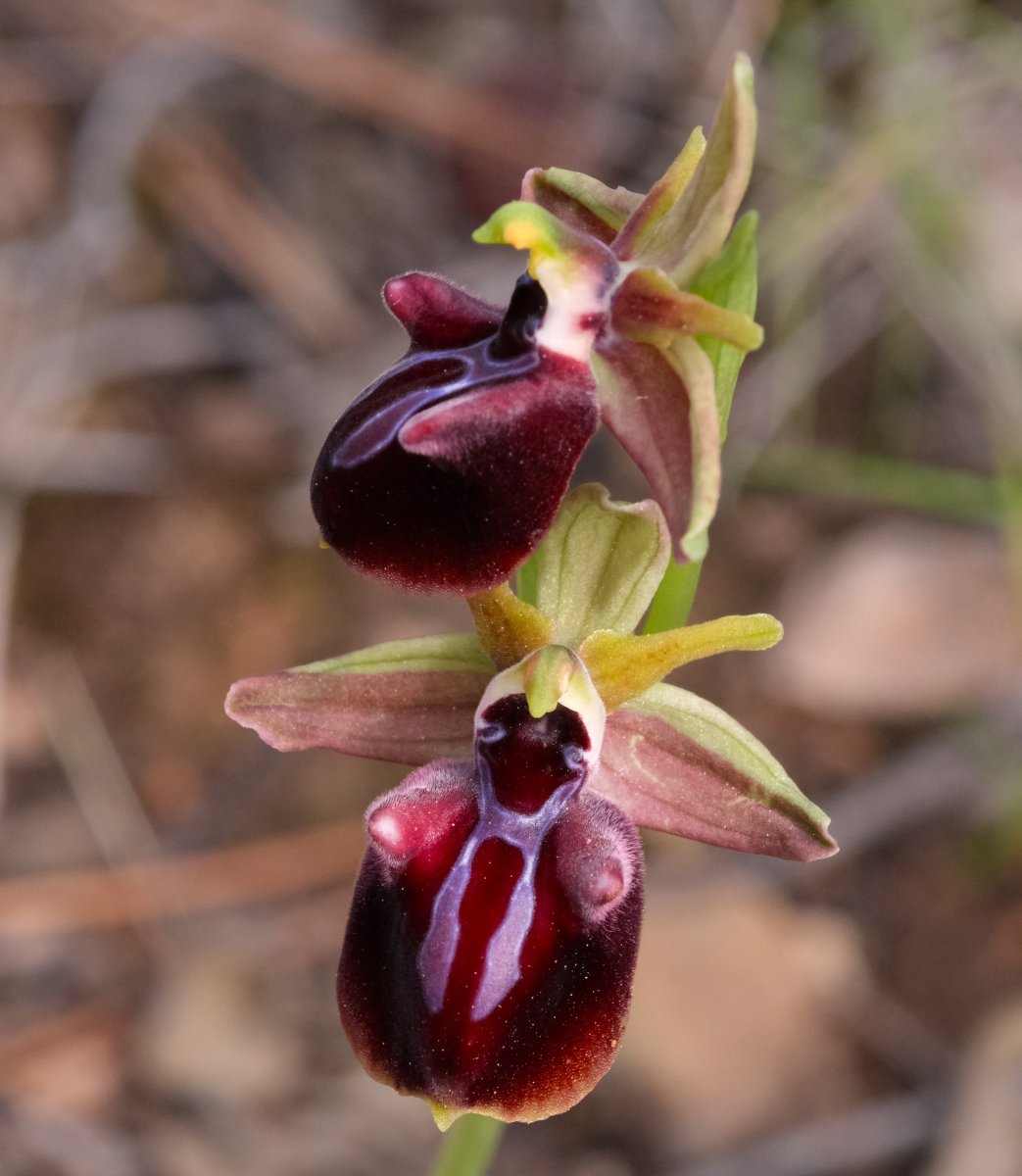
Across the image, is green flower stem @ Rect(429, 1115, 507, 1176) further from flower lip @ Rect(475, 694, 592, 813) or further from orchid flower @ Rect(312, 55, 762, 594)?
orchid flower @ Rect(312, 55, 762, 594)

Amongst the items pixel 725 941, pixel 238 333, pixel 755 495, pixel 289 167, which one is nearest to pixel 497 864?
pixel 725 941

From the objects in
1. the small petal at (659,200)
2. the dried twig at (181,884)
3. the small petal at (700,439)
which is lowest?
the dried twig at (181,884)

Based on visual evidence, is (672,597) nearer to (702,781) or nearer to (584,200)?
(702,781)

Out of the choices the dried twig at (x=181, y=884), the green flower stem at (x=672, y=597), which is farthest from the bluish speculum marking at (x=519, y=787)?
the dried twig at (x=181, y=884)

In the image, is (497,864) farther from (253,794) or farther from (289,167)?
(289,167)

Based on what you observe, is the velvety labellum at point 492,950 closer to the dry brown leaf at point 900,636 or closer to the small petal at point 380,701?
the small petal at point 380,701

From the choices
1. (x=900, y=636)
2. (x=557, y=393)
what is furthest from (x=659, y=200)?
(x=900, y=636)
